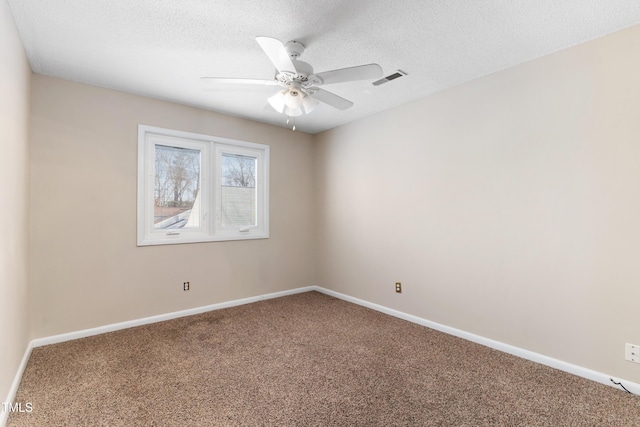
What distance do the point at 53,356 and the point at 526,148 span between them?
4.31m

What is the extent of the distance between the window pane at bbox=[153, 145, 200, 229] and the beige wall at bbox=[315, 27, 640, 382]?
2180 millimetres

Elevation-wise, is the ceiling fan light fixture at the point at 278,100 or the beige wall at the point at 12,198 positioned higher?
the ceiling fan light fixture at the point at 278,100

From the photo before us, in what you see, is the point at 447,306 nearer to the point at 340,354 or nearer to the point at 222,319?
the point at 340,354

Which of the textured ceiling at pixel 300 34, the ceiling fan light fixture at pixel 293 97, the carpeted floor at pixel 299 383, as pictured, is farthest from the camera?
the ceiling fan light fixture at pixel 293 97

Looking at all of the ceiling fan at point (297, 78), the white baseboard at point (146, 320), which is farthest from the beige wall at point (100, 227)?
the ceiling fan at point (297, 78)

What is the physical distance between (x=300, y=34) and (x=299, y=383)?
8.09ft

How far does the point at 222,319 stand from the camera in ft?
11.3

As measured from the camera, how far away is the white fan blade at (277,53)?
1.73 meters

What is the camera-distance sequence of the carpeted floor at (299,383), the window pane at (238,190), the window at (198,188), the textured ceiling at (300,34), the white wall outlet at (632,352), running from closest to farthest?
the carpeted floor at (299,383) → the textured ceiling at (300,34) → the white wall outlet at (632,352) → the window at (198,188) → the window pane at (238,190)

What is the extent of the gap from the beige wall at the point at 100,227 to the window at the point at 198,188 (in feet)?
0.34

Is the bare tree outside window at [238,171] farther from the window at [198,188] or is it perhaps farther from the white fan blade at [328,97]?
the white fan blade at [328,97]

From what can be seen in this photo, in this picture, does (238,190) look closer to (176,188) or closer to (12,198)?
(176,188)

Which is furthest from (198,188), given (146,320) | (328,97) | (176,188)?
(328,97)

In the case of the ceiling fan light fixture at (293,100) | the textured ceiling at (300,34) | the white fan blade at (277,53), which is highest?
the textured ceiling at (300,34)
